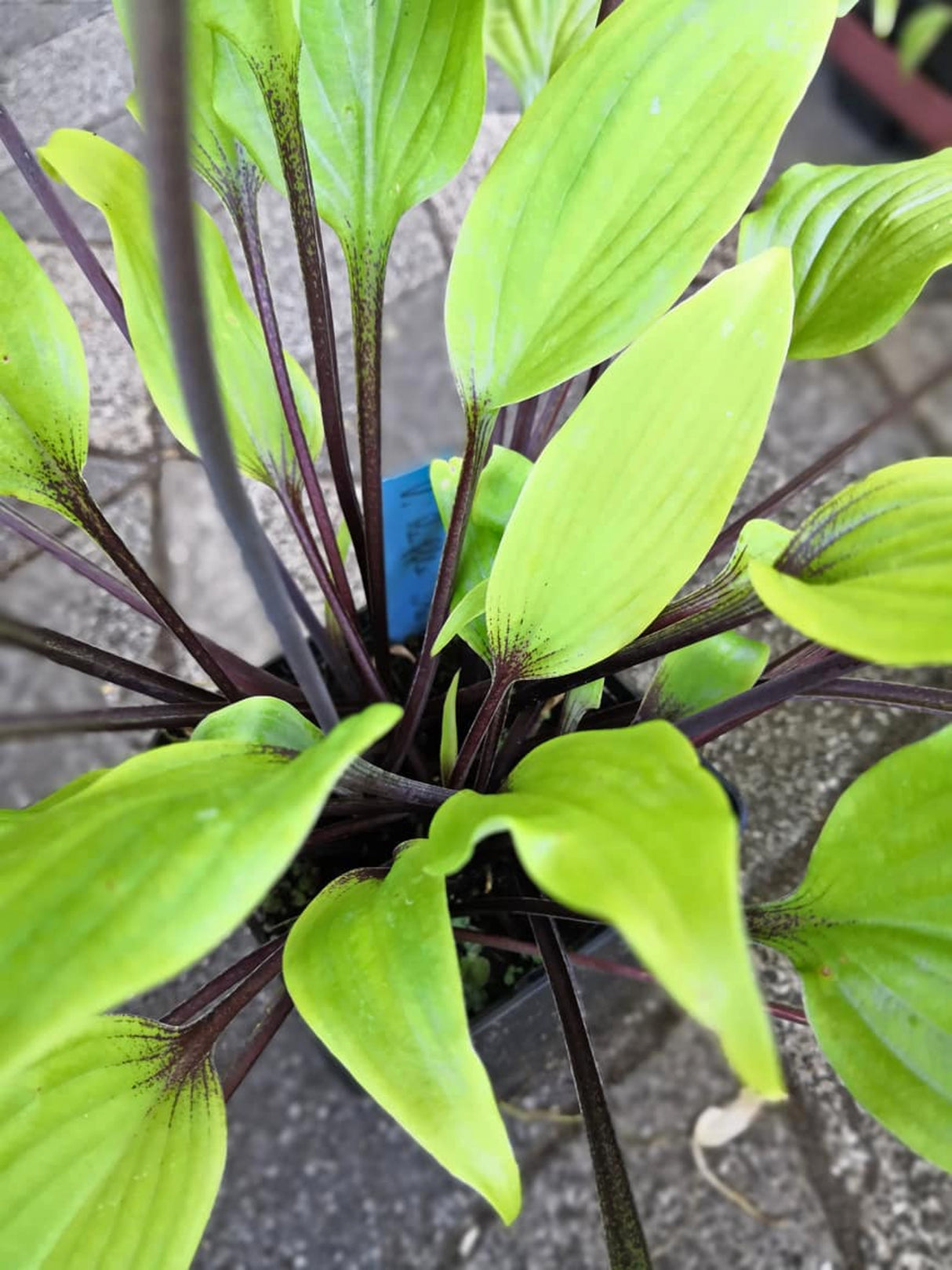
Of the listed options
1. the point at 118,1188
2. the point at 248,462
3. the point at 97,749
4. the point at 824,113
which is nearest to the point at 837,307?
the point at 248,462

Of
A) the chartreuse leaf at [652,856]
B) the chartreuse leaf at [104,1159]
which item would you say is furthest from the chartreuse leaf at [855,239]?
the chartreuse leaf at [104,1159]

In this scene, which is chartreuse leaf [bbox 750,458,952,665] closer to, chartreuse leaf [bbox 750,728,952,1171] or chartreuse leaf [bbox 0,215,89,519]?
chartreuse leaf [bbox 750,728,952,1171]

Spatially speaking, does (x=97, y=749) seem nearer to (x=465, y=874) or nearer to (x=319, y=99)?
(x=465, y=874)

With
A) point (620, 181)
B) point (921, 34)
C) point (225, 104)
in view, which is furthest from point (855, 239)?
point (921, 34)

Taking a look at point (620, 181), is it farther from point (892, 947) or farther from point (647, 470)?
point (892, 947)

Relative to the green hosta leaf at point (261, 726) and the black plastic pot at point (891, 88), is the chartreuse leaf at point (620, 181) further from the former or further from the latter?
the black plastic pot at point (891, 88)

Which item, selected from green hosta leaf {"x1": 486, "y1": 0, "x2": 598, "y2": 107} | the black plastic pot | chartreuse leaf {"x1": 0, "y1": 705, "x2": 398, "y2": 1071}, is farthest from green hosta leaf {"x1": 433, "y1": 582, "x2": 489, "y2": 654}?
the black plastic pot
